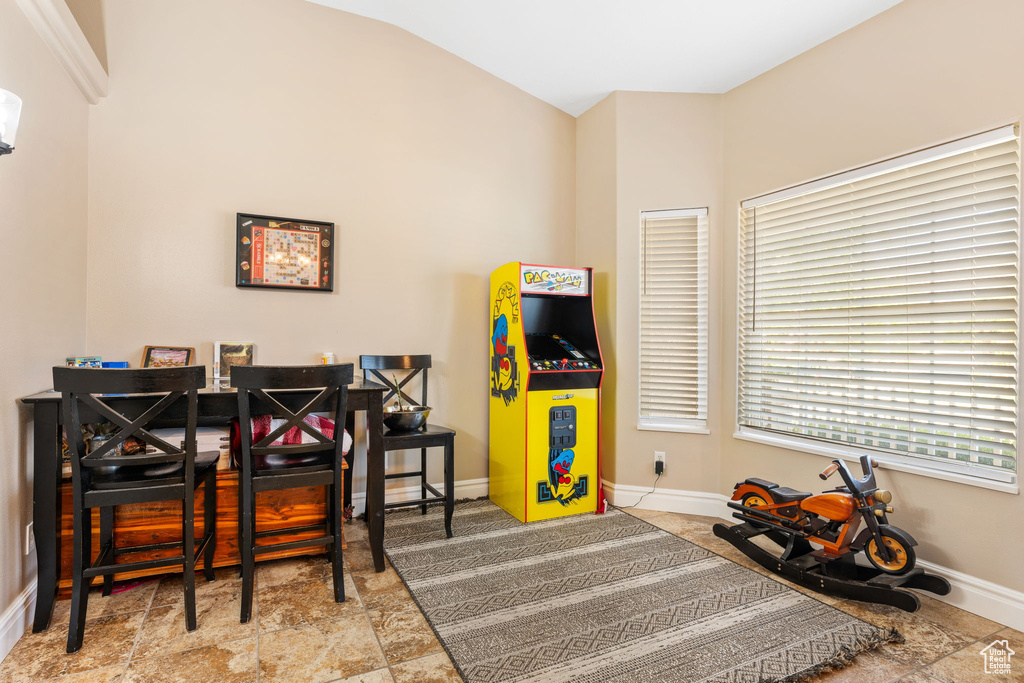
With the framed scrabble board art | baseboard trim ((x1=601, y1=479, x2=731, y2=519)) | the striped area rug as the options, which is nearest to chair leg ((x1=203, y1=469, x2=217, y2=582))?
the striped area rug

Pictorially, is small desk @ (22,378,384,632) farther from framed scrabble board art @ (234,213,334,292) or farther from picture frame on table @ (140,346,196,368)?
framed scrabble board art @ (234,213,334,292)

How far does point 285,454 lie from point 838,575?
2.71 meters

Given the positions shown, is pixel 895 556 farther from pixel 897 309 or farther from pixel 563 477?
pixel 563 477

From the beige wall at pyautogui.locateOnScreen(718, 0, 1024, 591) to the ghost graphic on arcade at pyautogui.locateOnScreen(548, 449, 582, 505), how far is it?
1.10 metres

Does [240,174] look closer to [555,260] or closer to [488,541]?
[555,260]

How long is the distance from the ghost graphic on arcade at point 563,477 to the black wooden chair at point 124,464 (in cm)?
202

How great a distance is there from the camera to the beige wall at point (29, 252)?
1.94 metres

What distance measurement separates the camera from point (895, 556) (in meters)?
2.29

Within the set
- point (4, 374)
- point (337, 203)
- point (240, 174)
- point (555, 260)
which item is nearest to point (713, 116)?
point (555, 260)

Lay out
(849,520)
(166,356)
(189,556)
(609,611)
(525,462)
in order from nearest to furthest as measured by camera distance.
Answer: (189,556) → (609,611) → (849,520) → (166,356) → (525,462)

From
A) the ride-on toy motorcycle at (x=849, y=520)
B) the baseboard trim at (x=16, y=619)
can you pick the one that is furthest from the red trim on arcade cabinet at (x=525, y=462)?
the baseboard trim at (x=16, y=619)

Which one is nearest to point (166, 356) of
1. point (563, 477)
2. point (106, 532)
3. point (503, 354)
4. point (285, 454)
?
point (106, 532)

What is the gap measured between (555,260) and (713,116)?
1558 millimetres

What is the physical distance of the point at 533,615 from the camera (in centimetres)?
218
